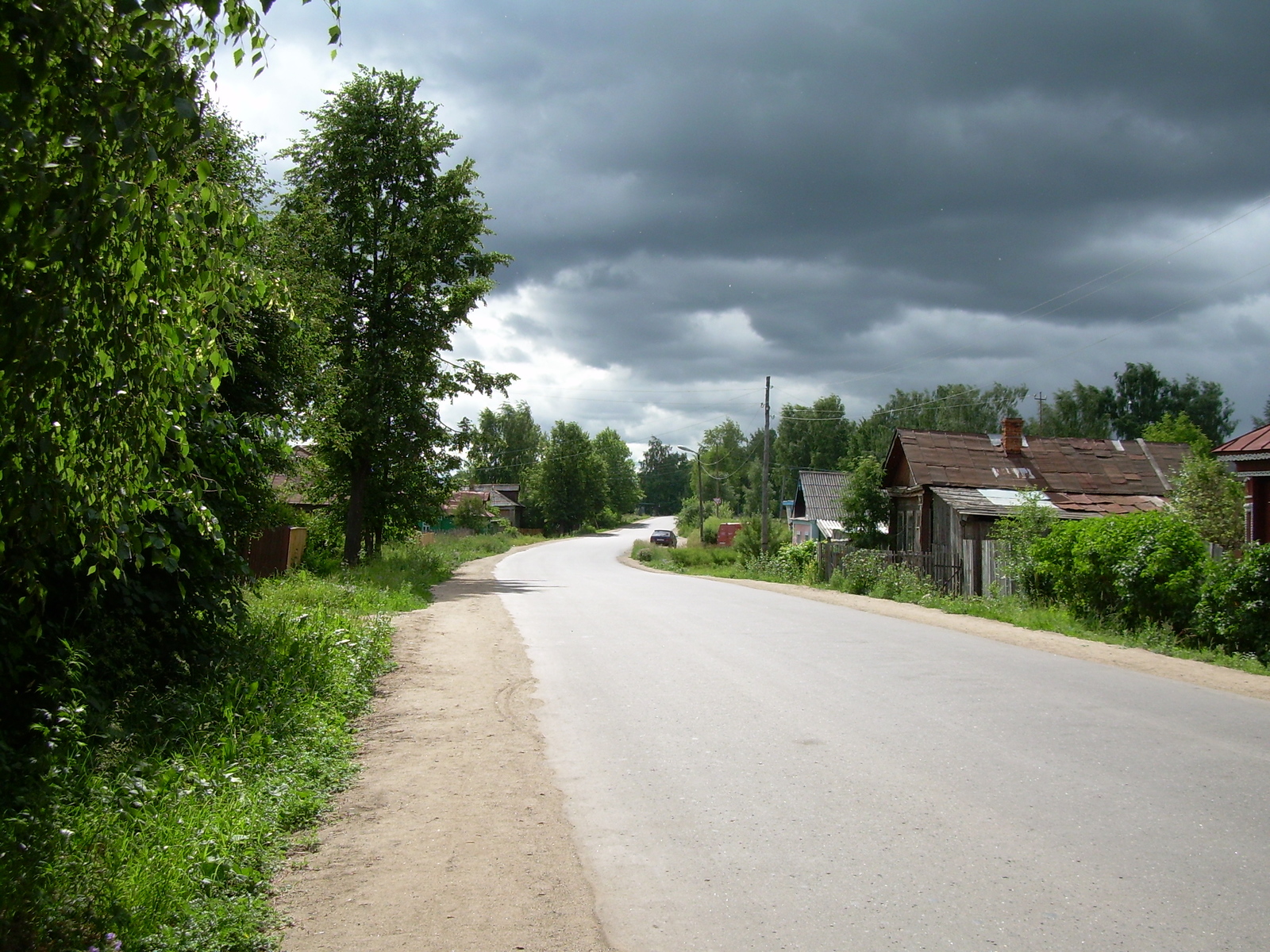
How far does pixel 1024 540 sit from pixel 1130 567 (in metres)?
5.30

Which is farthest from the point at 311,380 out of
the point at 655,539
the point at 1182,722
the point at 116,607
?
the point at 655,539

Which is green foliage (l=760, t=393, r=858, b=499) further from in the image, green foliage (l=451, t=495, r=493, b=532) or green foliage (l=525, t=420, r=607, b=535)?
green foliage (l=451, t=495, r=493, b=532)

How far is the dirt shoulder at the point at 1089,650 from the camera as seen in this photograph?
10.6 meters

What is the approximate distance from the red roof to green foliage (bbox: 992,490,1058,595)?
3521mm

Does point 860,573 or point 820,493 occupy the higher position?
point 820,493

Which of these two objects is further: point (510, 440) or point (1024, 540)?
point (510, 440)

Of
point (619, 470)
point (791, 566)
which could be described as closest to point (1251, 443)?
point (791, 566)

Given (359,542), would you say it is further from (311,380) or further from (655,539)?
(655,539)

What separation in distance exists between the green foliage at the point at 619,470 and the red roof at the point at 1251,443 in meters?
122

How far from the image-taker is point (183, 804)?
5.30 m

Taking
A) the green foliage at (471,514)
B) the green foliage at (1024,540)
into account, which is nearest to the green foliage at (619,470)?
the green foliage at (471,514)

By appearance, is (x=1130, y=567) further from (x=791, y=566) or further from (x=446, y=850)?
(x=791, y=566)

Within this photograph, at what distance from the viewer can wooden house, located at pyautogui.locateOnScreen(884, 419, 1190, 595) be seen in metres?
28.5

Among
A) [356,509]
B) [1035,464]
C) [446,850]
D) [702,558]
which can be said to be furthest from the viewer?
[702,558]
